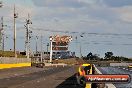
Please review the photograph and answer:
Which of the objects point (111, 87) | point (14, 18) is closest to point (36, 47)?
point (14, 18)

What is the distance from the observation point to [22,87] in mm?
30391

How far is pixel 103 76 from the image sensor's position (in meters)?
9.91

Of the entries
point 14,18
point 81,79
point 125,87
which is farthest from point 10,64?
point 81,79

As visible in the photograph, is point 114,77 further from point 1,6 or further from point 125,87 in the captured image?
point 1,6

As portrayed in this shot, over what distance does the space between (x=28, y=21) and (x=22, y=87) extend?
103301mm

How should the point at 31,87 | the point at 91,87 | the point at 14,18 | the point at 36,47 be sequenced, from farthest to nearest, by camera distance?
1. the point at 36,47
2. the point at 14,18
3. the point at 31,87
4. the point at 91,87

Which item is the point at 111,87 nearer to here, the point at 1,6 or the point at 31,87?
the point at 31,87

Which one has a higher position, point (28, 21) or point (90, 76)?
point (28, 21)

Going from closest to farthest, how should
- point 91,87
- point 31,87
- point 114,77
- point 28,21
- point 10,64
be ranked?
point 114,77
point 91,87
point 31,87
point 10,64
point 28,21

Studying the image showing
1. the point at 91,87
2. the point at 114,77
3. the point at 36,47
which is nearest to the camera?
the point at 114,77

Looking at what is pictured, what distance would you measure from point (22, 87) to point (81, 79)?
814 inches

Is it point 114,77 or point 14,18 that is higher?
point 14,18

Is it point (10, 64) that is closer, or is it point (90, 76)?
point (90, 76)

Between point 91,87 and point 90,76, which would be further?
point 91,87
